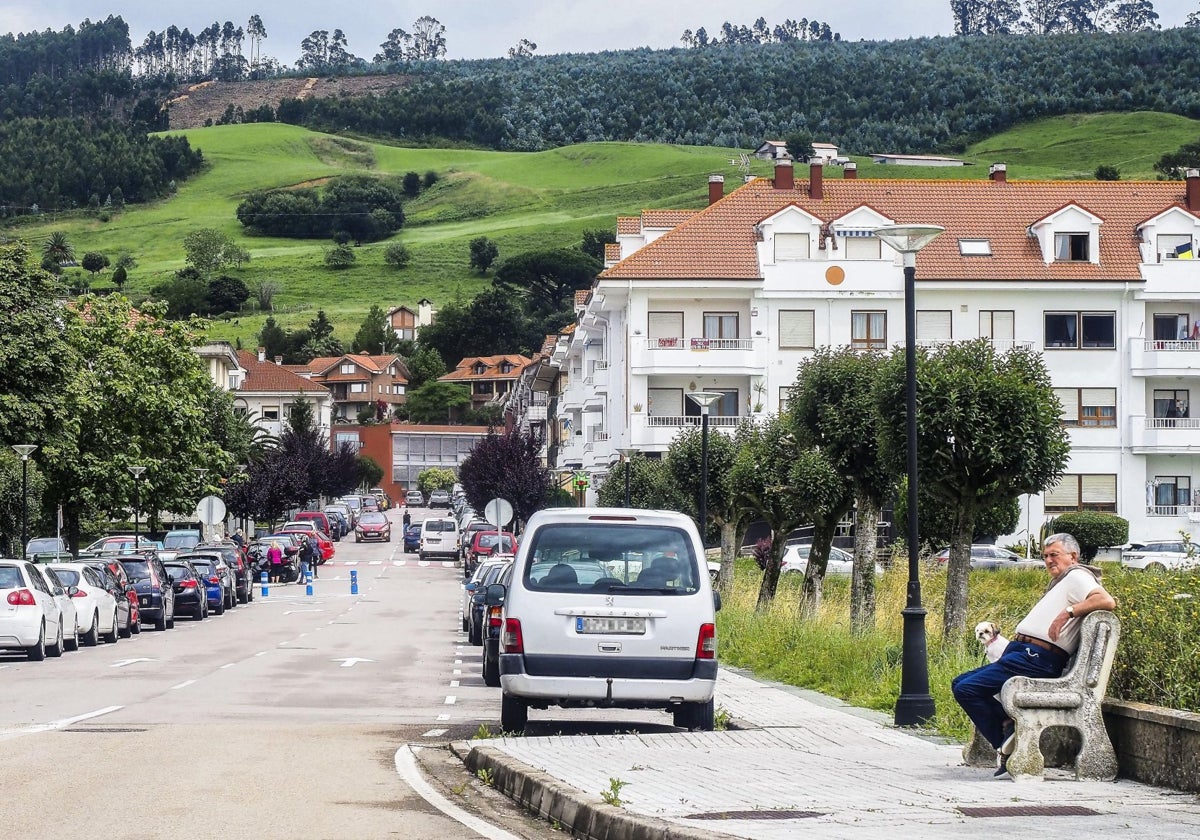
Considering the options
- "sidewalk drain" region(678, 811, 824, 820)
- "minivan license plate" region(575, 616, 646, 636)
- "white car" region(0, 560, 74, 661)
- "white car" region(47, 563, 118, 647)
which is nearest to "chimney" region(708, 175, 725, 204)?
"white car" region(47, 563, 118, 647)

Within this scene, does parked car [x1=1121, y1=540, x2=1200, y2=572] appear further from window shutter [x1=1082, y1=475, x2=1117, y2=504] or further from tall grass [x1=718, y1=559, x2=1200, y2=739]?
tall grass [x1=718, y1=559, x2=1200, y2=739]

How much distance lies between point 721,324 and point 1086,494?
1415 centimetres

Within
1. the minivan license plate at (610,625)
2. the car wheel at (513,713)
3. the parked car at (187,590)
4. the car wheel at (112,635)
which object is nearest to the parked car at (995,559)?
the parked car at (187,590)

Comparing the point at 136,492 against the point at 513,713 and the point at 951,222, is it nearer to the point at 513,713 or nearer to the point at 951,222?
the point at 951,222

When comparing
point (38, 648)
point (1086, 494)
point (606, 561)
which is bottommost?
point (38, 648)

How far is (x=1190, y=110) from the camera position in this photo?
Answer: 186 m

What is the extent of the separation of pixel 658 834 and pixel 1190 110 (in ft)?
627

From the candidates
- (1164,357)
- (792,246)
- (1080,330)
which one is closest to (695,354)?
(792,246)

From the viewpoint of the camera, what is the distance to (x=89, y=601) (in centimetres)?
3152

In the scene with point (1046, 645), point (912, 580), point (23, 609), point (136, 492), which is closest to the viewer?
point (1046, 645)

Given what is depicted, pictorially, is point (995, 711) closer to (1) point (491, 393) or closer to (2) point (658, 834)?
(2) point (658, 834)

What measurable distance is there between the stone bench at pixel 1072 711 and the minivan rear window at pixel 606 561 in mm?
4646

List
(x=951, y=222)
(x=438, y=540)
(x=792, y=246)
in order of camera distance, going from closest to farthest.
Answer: (x=792, y=246), (x=951, y=222), (x=438, y=540)

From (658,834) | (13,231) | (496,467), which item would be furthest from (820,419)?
(13,231)
